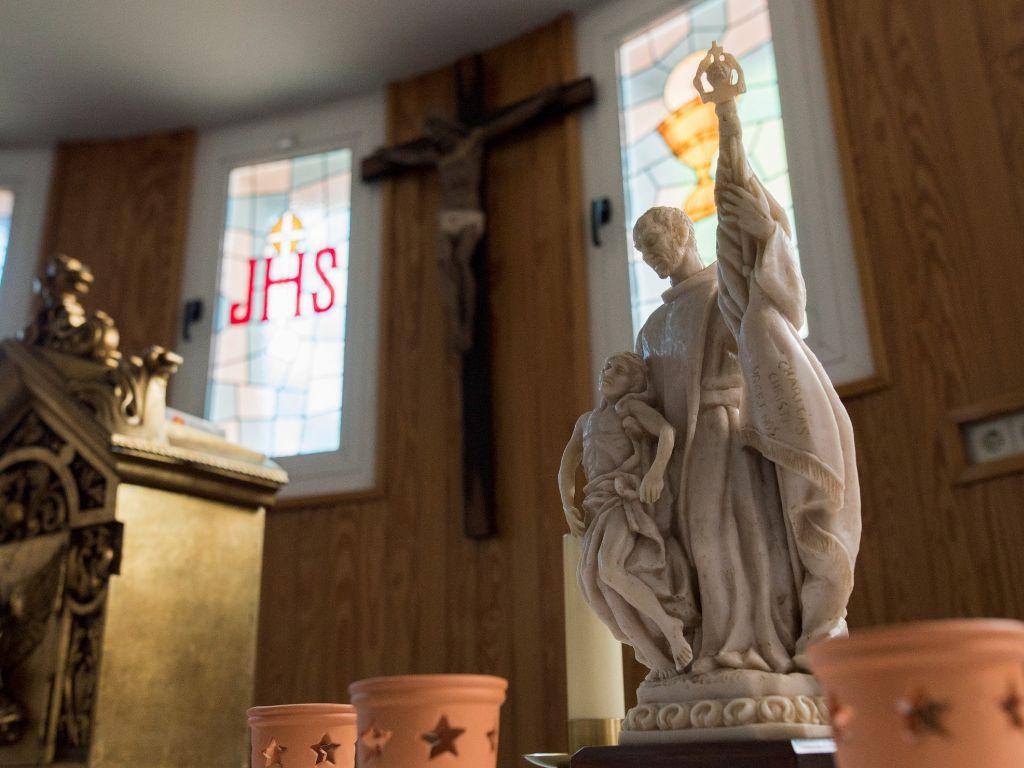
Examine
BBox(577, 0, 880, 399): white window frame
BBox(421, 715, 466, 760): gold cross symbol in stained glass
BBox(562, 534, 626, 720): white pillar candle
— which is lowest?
BBox(421, 715, 466, 760): gold cross symbol in stained glass

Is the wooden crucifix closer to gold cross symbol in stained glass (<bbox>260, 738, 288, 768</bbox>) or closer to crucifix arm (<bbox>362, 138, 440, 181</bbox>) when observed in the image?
crucifix arm (<bbox>362, 138, 440, 181</bbox>)

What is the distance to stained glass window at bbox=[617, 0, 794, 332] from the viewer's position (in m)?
4.57

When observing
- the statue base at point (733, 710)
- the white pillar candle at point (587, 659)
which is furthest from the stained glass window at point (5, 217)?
the statue base at point (733, 710)

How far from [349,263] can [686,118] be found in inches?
80.7

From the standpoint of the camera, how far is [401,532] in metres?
5.00

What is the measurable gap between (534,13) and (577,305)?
5.85ft

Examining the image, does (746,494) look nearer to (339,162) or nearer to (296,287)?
(296,287)

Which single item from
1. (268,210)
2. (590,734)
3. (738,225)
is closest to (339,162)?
(268,210)

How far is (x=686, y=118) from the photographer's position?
487cm

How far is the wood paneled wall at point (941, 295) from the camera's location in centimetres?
327

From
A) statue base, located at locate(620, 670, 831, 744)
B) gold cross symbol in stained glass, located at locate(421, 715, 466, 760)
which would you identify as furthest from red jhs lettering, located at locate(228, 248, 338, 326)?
gold cross symbol in stained glass, located at locate(421, 715, 466, 760)

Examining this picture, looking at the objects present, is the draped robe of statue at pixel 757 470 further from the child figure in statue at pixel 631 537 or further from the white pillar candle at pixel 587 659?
the white pillar candle at pixel 587 659

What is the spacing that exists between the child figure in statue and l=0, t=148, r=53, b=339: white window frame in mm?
5010

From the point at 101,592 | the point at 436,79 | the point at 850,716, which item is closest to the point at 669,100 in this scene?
the point at 436,79
